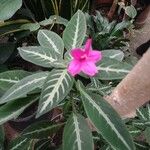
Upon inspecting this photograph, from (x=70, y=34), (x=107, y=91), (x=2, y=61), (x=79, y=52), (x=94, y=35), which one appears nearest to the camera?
(x=79, y=52)

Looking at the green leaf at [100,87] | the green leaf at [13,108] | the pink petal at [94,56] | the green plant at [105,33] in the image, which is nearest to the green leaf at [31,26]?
the green plant at [105,33]

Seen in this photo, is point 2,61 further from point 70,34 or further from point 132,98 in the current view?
point 132,98

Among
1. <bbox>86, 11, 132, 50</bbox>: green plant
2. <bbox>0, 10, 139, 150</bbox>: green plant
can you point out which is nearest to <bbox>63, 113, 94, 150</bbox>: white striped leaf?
<bbox>0, 10, 139, 150</bbox>: green plant

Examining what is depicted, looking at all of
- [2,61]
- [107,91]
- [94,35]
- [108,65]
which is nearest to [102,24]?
[94,35]

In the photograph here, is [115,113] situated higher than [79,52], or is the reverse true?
[79,52]

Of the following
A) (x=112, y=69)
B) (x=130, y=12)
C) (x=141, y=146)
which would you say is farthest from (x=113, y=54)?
(x=130, y=12)

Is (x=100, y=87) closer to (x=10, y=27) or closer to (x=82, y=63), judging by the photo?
(x=82, y=63)

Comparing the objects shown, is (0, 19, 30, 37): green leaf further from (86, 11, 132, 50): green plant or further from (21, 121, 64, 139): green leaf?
(21, 121, 64, 139): green leaf
